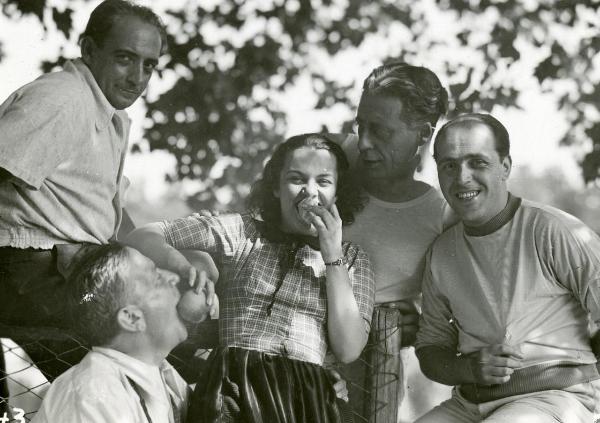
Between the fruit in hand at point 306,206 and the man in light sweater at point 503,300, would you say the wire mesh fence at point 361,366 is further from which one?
the fruit in hand at point 306,206

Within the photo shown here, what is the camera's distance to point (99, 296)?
84.4 inches

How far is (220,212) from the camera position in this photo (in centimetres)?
257

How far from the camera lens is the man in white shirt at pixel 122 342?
197 cm

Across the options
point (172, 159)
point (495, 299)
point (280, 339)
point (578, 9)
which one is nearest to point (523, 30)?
point (578, 9)

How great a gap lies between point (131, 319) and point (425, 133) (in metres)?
1.27

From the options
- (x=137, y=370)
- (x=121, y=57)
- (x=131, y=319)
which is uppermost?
(x=121, y=57)

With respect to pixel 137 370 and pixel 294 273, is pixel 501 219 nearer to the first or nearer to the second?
pixel 294 273

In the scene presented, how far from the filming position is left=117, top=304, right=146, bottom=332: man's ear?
2129mm

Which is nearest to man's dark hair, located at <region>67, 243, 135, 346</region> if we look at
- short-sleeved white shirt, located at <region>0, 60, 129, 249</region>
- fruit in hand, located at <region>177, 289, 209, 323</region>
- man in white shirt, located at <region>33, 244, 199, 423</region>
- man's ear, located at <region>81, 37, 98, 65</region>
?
man in white shirt, located at <region>33, 244, 199, 423</region>

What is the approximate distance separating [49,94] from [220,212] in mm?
→ 577

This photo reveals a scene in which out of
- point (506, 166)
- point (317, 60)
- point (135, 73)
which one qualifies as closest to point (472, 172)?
point (506, 166)

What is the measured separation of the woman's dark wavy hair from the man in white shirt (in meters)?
0.44

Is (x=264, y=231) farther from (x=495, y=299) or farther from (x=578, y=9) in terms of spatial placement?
(x=578, y=9)

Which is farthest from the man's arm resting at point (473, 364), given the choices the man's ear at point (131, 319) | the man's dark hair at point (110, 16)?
the man's dark hair at point (110, 16)
